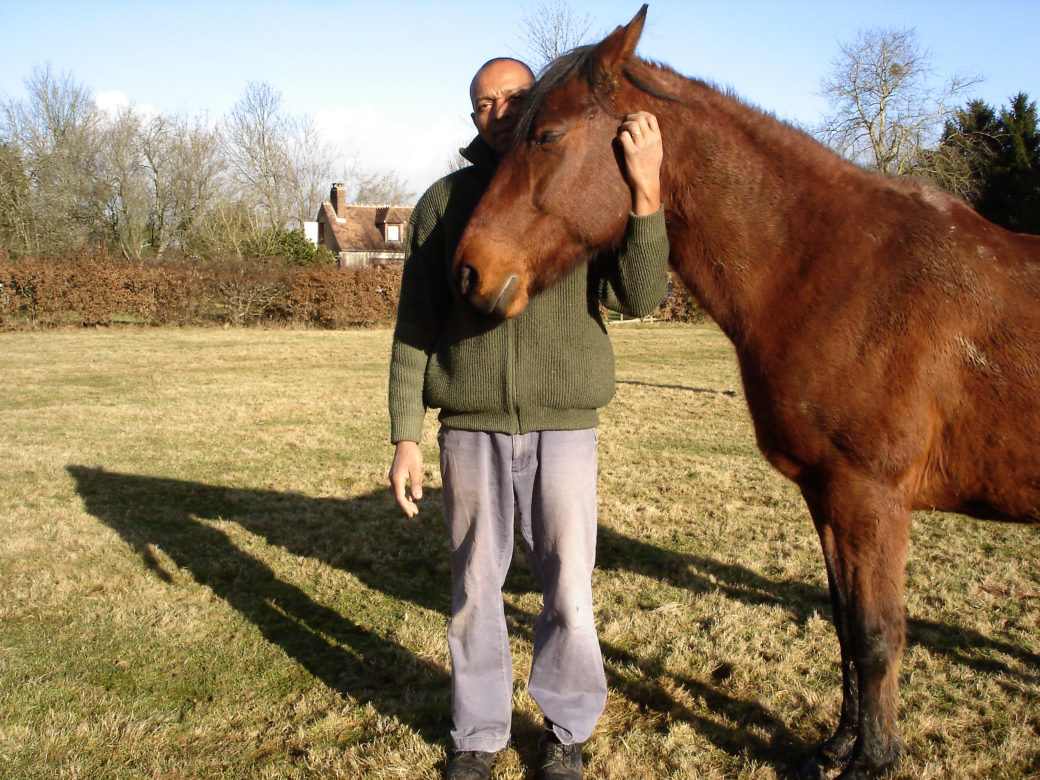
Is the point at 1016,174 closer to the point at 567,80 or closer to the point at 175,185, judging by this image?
the point at 567,80

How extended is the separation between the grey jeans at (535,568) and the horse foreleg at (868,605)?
813 millimetres

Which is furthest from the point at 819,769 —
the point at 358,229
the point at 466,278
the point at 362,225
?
the point at 362,225

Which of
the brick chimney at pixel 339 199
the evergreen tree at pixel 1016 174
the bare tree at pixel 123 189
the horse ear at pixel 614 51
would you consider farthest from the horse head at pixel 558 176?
the brick chimney at pixel 339 199

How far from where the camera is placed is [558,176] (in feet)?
7.10

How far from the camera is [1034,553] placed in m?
4.62

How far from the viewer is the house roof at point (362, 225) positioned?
164 ft

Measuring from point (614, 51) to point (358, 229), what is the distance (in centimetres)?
5197

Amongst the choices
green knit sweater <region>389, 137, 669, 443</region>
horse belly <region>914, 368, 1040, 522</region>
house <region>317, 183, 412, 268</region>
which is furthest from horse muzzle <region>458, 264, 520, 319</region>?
house <region>317, 183, 412, 268</region>

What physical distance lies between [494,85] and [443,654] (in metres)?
2.62

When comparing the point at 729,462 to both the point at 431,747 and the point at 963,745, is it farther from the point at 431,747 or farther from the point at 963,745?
the point at 431,747

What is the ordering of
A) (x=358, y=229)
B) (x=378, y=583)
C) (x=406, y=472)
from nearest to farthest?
(x=406, y=472) < (x=378, y=583) < (x=358, y=229)

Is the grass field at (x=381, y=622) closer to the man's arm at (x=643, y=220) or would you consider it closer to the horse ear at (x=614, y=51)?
the man's arm at (x=643, y=220)

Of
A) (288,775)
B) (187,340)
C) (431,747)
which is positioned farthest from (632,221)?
(187,340)

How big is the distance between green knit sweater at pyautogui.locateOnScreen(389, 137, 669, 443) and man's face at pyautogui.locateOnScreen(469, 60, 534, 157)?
9 centimetres
